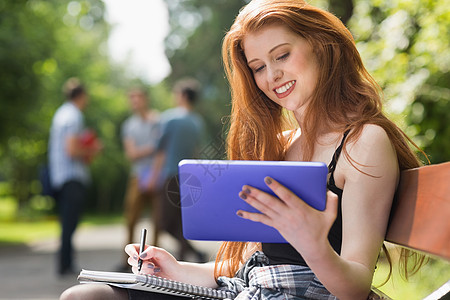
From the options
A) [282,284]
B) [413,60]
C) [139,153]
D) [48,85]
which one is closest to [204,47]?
[48,85]

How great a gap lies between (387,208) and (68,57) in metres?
26.6

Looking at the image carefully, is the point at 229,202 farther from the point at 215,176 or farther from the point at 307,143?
the point at 307,143

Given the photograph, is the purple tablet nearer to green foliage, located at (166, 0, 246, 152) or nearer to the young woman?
the young woman

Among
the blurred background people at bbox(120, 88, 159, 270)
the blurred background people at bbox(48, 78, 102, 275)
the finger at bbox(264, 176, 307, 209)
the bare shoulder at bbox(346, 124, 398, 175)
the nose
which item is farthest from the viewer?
the blurred background people at bbox(120, 88, 159, 270)

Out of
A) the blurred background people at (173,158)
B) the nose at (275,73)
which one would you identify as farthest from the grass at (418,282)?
the nose at (275,73)

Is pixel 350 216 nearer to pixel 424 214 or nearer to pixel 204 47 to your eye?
pixel 424 214

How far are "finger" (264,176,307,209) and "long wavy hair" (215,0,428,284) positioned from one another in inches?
16.3

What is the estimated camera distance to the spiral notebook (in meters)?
1.98

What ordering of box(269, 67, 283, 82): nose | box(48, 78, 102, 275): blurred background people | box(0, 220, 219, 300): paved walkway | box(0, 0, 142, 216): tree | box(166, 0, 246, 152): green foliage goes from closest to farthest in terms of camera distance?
box(269, 67, 283, 82): nose < box(0, 220, 219, 300): paved walkway < box(48, 78, 102, 275): blurred background people < box(0, 0, 142, 216): tree < box(166, 0, 246, 152): green foliage

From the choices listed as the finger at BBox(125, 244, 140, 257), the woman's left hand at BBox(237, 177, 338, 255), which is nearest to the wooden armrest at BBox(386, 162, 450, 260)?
the woman's left hand at BBox(237, 177, 338, 255)

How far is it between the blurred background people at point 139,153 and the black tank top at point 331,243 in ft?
19.2

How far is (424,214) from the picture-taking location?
5.81ft

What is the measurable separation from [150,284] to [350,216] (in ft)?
2.11

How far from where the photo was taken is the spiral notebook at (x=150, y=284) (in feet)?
6.51
